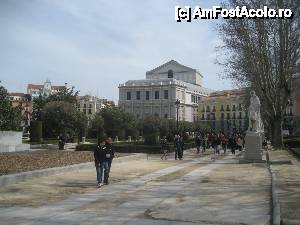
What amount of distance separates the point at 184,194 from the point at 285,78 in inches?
1096

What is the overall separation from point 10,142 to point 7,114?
5503mm

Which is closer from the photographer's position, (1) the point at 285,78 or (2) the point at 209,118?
(1) the point at 285,78

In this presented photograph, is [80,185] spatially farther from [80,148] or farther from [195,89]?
[195,89]

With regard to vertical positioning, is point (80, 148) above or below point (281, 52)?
below

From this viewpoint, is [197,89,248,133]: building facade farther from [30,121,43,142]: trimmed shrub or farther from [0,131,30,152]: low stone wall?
[0,131,30,152]: low stone wall

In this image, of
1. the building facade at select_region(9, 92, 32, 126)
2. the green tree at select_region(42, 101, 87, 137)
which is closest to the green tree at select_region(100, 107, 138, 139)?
the building facade at select_region(9, 92, 32, 126)

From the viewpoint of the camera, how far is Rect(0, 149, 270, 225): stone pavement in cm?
940

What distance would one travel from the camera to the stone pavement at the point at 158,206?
940cm

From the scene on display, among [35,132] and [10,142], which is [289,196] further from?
[35,132]

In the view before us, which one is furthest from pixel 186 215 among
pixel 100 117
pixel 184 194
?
pixel 100 117

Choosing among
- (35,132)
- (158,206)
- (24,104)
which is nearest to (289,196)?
(158,206)

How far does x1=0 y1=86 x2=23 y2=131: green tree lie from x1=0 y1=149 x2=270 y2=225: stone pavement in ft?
82.1

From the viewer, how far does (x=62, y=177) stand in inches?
695

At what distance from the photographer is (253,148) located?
27.1m
